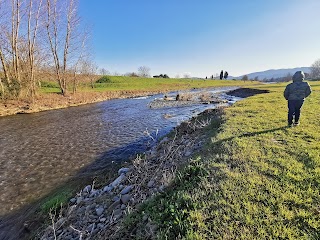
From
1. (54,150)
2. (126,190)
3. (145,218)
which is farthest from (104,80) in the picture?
(145,218)

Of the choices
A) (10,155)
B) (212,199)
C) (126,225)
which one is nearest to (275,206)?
(212,199)

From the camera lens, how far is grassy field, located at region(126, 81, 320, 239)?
3391 millimetres

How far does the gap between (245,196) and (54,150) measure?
417 inches

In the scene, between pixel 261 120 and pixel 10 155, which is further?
pixel 10 155

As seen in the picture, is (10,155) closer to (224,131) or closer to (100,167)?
(100,167)

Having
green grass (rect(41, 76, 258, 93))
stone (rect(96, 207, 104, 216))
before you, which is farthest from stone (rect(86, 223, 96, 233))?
green grass (rect(41, 76, 258, 93))

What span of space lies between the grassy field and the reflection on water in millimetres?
5061

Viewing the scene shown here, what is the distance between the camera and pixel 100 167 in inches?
355

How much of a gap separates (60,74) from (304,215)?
3916 cm

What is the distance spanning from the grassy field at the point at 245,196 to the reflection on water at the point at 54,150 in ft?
16.6

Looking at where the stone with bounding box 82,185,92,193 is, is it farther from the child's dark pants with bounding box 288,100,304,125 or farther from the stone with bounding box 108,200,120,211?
the child's dark pants with bounding box 288,100,304,125

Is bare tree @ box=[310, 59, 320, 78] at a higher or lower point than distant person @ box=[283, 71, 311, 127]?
higher

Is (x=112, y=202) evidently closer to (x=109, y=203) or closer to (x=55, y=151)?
(x=109, y=203)

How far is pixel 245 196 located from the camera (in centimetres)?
414
